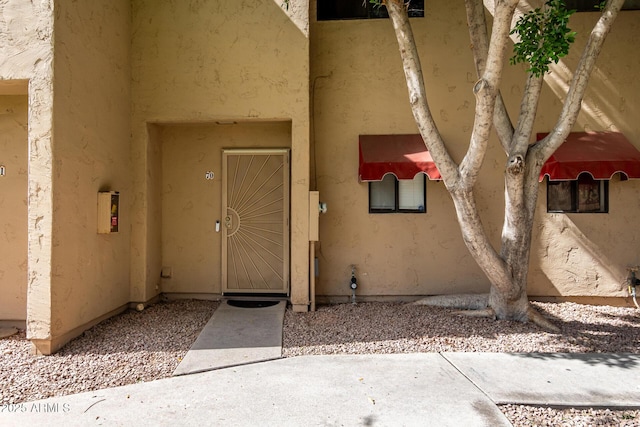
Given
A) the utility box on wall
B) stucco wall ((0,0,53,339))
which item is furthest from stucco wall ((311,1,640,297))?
stucco wall ((0,0,53,339))

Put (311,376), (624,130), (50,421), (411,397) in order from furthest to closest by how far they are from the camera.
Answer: (624,130) < (311,376) < (411,397) < (50,421)

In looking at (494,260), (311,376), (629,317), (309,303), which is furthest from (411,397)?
(629,317)

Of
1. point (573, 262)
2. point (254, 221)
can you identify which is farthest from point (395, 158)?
point (573, 262)

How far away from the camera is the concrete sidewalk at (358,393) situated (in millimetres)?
3537

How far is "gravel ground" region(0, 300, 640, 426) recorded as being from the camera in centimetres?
410

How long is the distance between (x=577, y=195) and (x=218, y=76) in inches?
265

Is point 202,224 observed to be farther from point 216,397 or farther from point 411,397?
point 411,397

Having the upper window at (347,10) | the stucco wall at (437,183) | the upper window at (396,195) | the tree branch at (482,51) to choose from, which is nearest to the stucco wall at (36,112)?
the stucco wall at (437,183)

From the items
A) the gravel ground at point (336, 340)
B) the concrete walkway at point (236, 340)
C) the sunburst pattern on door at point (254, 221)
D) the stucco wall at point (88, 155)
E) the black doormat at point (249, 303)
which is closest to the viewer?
the gravel ground at point (336, 340)

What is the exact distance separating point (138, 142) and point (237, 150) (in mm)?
1688

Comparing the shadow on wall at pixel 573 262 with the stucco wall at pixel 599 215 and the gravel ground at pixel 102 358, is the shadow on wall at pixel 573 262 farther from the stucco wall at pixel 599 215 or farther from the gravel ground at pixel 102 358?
the gravel ground at pixel 102 358

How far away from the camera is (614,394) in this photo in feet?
12.8

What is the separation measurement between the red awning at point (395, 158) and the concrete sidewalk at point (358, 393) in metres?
3.00

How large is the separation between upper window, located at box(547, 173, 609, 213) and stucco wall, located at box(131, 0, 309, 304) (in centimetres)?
455
